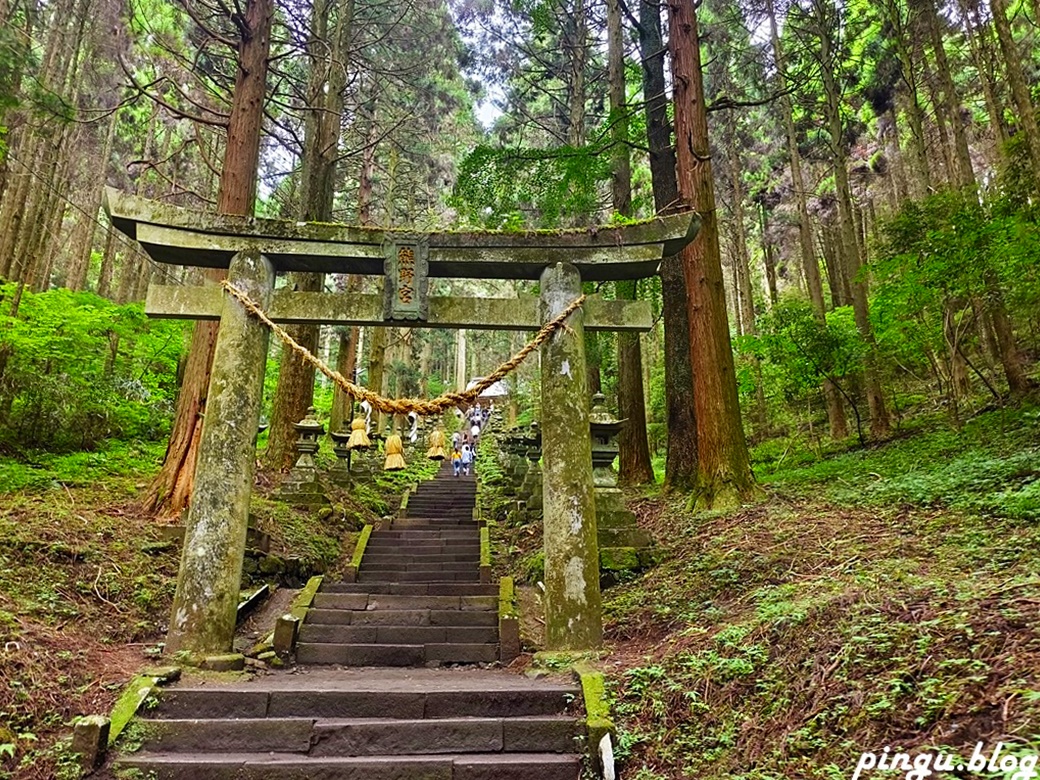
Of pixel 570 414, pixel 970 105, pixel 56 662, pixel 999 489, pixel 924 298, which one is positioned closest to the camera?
pixel 56 662

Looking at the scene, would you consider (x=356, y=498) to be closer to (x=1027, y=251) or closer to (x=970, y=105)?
(x=1027, y=251)

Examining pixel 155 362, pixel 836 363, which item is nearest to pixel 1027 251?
pixel 836 363

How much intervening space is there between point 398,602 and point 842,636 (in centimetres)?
476

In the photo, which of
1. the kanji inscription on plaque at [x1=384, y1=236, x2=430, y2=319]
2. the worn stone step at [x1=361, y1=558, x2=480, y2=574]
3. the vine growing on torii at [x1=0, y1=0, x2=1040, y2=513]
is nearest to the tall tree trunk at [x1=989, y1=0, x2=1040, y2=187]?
the vine growing on torii at [x1=0, y1=0, x2=1040, y2=513]

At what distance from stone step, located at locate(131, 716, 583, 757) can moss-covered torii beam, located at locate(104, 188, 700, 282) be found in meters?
3.70

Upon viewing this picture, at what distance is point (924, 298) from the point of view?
9188 mm

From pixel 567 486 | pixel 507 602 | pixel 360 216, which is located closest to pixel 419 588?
pixel 507 602

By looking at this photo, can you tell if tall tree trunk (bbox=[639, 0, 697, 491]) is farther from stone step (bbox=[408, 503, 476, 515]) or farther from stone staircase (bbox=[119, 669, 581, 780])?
stone staircase (bbox=[119, 669, 581, 780])

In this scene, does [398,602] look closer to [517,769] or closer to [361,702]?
[361,702]

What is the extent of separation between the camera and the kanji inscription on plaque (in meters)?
5.28

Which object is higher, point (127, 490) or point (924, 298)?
point (924, 298)

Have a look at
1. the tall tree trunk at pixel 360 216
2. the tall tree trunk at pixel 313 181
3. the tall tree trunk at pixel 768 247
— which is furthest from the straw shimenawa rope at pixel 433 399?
the tall tree trunk at pixel 768 247

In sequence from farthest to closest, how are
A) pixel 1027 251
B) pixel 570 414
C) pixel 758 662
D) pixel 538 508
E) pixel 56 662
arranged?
pixel 538 508 → pixel 1027 251 → pixel 570 414 → pixel 56 662 → pixel 758 662

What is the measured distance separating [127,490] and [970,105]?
2645 cm
